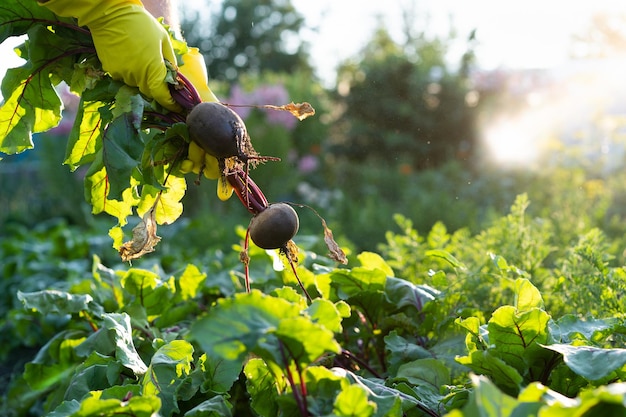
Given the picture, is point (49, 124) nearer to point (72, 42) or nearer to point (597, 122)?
point (72, 42)

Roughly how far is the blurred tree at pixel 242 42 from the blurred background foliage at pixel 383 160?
15.3m

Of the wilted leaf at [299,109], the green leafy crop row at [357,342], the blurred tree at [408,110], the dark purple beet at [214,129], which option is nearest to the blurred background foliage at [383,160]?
the blurred tree at [408,110]

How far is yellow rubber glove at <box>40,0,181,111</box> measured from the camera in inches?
55.4

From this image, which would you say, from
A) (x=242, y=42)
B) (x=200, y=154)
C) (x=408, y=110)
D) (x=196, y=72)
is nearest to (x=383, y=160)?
(x=408, y=110)

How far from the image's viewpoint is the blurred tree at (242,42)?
30.4 meters

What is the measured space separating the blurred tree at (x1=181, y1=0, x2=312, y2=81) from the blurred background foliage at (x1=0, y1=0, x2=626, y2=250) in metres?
15.3

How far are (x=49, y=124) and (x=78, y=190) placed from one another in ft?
28.1

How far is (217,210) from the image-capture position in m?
7.56

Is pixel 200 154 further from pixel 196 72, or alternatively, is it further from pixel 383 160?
pixel 383 160

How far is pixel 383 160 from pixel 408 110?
0.98 m

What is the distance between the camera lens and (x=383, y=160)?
10.5m

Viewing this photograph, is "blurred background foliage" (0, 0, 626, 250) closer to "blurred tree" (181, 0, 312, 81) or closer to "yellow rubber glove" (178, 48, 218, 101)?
"yellow rubber glove" (178, 48, 218, 101)

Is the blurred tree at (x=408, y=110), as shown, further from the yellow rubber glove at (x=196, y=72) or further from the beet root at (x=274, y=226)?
the beet root at (x=274, y=226)

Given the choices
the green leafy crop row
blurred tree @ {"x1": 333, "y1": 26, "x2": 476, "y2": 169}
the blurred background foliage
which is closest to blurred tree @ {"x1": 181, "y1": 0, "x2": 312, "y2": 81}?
the blurred background foliage
